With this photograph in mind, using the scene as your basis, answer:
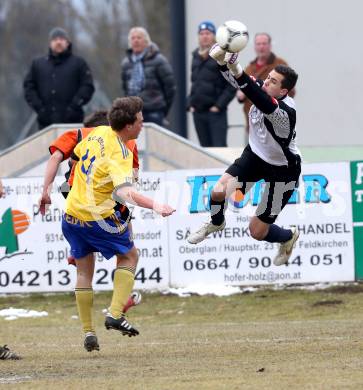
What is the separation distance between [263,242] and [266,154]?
188 inches

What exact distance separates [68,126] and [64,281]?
1992mm

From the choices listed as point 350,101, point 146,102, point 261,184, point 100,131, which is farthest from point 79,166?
point 350,101

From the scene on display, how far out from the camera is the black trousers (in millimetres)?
18531

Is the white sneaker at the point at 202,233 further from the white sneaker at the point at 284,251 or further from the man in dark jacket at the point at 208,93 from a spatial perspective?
the man in dark jacket at the point at 208,93

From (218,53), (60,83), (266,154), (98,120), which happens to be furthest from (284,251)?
(60,83)

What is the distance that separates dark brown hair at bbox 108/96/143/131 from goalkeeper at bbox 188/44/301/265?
79 centimetres

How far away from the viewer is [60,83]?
18.3m

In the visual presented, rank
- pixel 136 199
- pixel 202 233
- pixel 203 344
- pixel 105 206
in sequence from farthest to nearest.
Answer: pixel 202 233 < pixel 203 344 < pixel 105 206 < pixel 136 199

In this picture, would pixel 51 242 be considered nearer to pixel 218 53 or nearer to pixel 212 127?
pixel 212 127

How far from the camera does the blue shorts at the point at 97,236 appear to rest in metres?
11.3

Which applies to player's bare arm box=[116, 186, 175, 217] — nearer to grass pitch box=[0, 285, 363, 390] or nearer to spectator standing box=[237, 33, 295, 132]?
grass pitch box=[0, 285, 363, 390]

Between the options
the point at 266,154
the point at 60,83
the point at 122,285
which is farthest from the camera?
the point at 60,83

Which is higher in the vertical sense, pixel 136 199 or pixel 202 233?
pixel 136 199

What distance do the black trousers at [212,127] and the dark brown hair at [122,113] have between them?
7395mm
